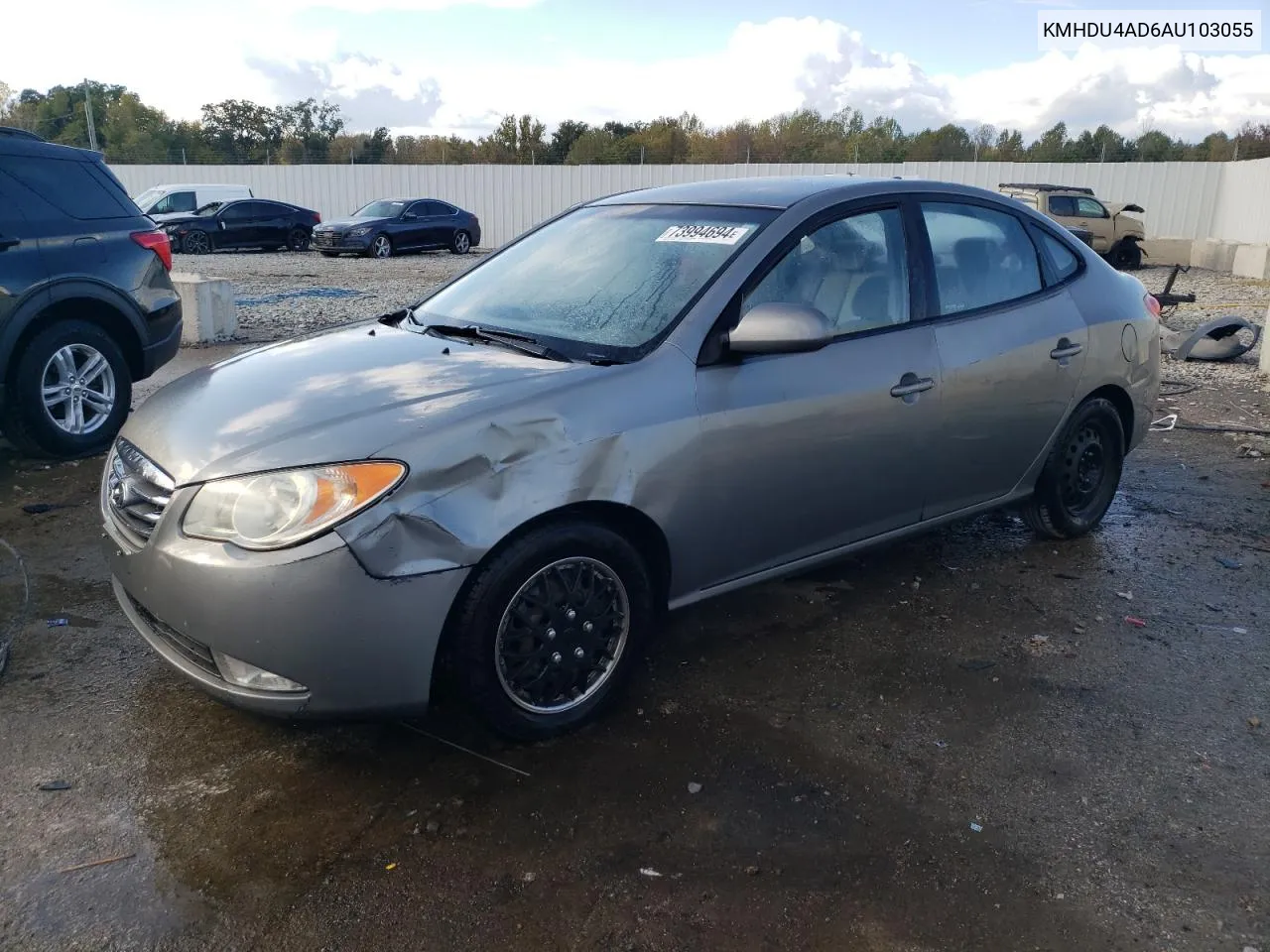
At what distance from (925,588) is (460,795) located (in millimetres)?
2457

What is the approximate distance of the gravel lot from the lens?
1214 cm

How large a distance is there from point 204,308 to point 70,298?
463cm

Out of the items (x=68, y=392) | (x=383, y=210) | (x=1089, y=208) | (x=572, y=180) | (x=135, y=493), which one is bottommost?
(x=68, y=392)

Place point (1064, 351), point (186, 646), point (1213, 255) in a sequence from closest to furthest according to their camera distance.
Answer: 1. point (186, 646)
2. point (1064, 351)
3. point (1213, 255)

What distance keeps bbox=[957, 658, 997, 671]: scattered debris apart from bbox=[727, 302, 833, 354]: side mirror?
4.57ft

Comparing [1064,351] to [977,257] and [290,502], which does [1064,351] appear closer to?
A: [977,257]

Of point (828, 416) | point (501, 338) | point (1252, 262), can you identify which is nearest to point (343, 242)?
point (1252, 262)

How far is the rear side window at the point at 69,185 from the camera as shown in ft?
19.6

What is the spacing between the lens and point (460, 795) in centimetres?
289

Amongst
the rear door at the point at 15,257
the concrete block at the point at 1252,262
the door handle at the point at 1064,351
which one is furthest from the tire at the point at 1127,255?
the rear door at the point at 15,257

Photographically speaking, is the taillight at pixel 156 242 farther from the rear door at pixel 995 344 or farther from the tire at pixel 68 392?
the rear door at pixel 995 344

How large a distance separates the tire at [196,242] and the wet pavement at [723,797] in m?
21.4

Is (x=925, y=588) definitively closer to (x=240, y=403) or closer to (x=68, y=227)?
(x=240, y=403)

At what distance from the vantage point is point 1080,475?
193 inches
